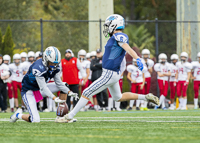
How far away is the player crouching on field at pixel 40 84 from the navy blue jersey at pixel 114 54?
79 cm

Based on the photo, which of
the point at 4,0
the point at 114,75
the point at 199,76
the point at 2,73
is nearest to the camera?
the point at 114,75

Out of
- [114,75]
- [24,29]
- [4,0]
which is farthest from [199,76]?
[4,0]

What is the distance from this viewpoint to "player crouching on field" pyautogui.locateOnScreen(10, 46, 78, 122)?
6.73 metres

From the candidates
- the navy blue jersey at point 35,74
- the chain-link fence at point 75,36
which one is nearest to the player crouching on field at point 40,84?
the navy blue jersey at point 35,74

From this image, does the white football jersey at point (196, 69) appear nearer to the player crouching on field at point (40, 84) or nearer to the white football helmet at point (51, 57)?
the player crouching on field at point (40, 84)

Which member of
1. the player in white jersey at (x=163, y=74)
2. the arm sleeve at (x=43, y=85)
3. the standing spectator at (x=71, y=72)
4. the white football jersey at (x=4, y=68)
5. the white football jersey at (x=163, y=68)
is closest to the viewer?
the arm sleeve at (x=43, y=85)

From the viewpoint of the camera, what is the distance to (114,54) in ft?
21.9

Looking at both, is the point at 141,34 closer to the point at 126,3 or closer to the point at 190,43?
the point at 126,3

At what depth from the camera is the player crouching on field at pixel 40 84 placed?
6734 millimetres

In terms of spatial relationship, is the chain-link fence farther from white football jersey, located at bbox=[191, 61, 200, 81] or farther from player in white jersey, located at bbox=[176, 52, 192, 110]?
player in white jersey, located at bbox=[176, 52, 192, 110]

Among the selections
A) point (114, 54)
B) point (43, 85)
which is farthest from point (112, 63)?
point (43, 85)

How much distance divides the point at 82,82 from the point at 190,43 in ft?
19.1

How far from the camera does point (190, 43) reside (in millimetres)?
17062

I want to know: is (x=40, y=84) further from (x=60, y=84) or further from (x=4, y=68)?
(x=4, y=68)
